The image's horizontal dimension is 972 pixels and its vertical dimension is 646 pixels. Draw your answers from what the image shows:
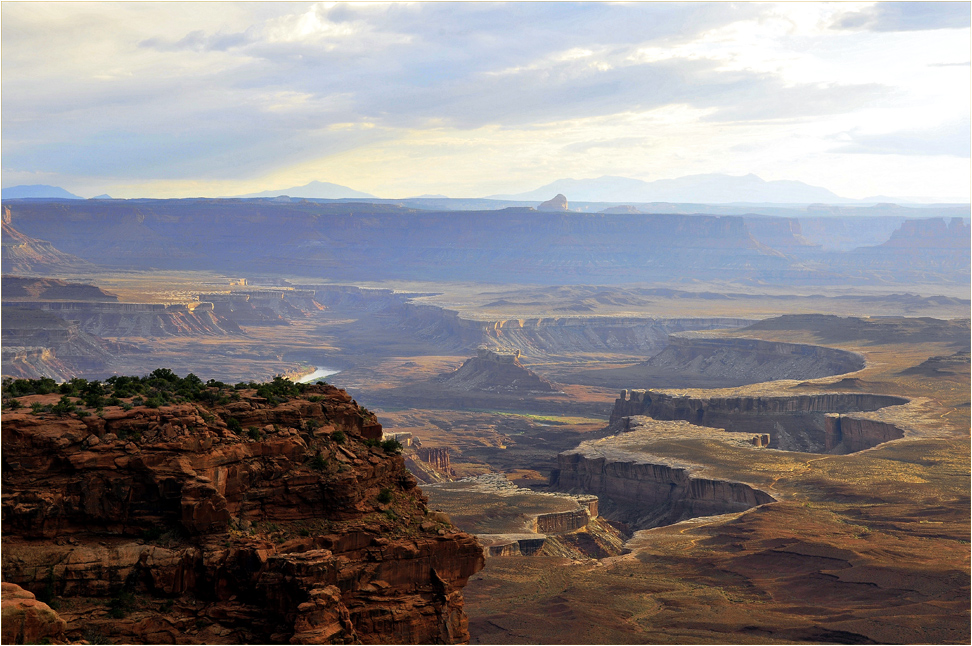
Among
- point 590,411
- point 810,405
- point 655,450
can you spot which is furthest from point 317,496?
point 590,411

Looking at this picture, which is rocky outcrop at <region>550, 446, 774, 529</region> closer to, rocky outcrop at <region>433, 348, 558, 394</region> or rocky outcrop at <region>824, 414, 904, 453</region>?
rocky outcrop at <region>824, 414, 904, 453</region>

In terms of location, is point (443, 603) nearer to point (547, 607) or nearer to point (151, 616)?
point (151, 616)

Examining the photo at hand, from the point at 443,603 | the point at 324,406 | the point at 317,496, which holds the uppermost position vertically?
the point at 324,406

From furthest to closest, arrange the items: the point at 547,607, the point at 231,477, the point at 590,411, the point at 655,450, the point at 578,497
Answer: the point at 590,411 < the point at 655,450 < the point at 578,497 < the point at 547,607 < the point at 231,477

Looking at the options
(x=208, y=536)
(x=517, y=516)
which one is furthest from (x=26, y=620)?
(x=517, y=516)

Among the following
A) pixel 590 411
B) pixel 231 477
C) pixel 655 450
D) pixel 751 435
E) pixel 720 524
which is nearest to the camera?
pixel 231 477

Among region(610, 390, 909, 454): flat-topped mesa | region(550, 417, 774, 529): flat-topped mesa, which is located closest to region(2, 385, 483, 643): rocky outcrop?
region(550, 417, 774, 529): flat-topped mesa
